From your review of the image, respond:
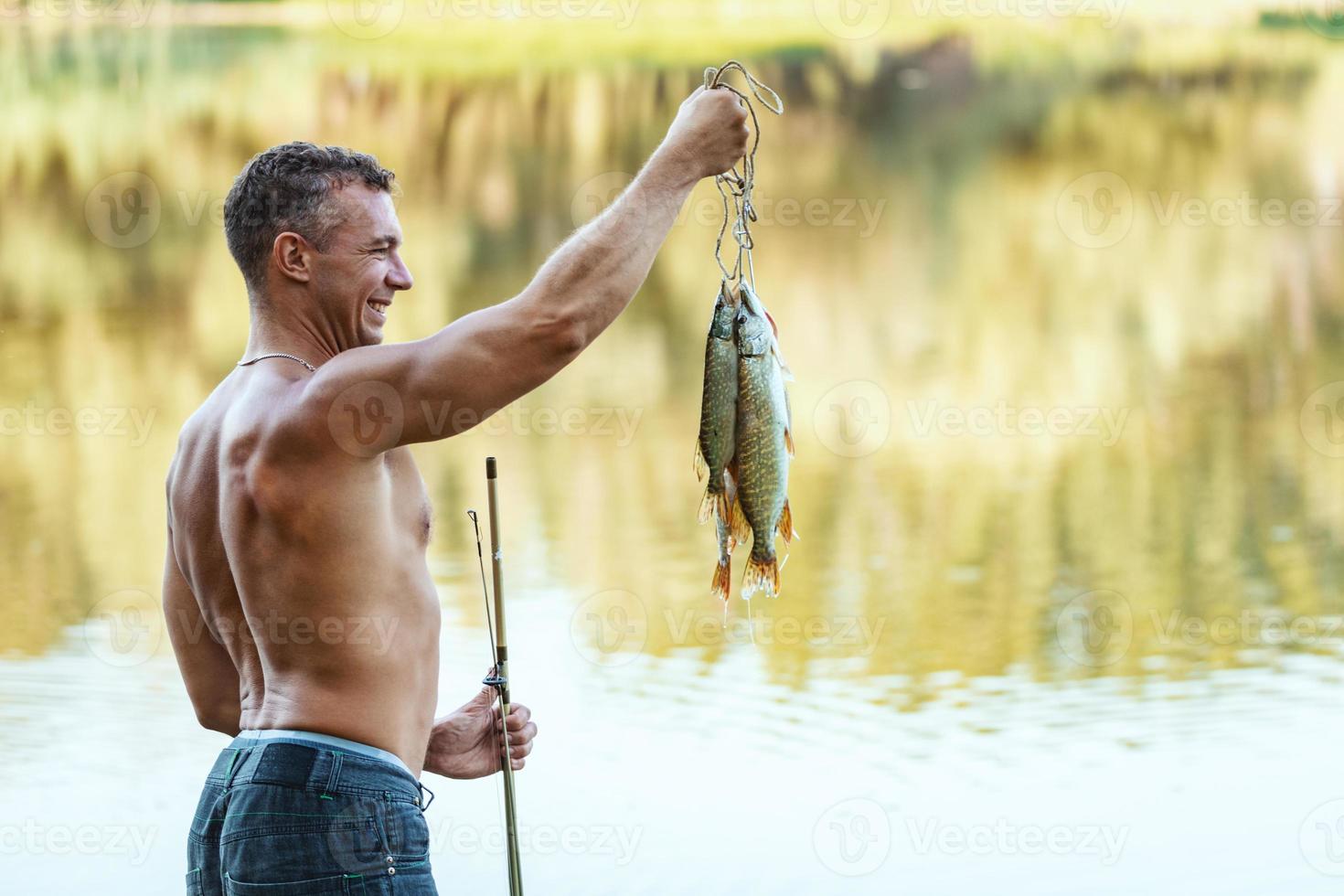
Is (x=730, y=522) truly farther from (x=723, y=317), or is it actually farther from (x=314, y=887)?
(x=314, y=887)

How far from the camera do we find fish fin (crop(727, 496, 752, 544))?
2.90 m

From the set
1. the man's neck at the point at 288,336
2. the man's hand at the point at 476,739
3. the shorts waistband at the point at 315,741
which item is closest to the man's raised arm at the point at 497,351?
the man's neck at the point at 288,336

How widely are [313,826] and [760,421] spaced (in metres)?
0.96

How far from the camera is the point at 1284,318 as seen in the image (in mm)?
14016

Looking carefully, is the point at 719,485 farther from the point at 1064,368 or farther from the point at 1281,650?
the point at 1064,368

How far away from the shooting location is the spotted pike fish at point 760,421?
111 inches

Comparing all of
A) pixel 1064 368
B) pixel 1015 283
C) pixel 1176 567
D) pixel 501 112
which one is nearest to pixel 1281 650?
pixel 1176 567

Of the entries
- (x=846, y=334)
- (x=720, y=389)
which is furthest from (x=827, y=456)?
(x=720, y=389)

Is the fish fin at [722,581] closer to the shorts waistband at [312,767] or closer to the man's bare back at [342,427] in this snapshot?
the man's bare back at [342,427]

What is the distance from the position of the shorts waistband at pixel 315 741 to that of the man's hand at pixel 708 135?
0.93m

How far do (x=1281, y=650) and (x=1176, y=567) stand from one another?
1093 millimetres

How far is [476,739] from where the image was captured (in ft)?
9.77

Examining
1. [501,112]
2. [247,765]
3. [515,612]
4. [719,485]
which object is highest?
[501,112]

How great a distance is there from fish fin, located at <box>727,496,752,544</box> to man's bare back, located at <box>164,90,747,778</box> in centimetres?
55
